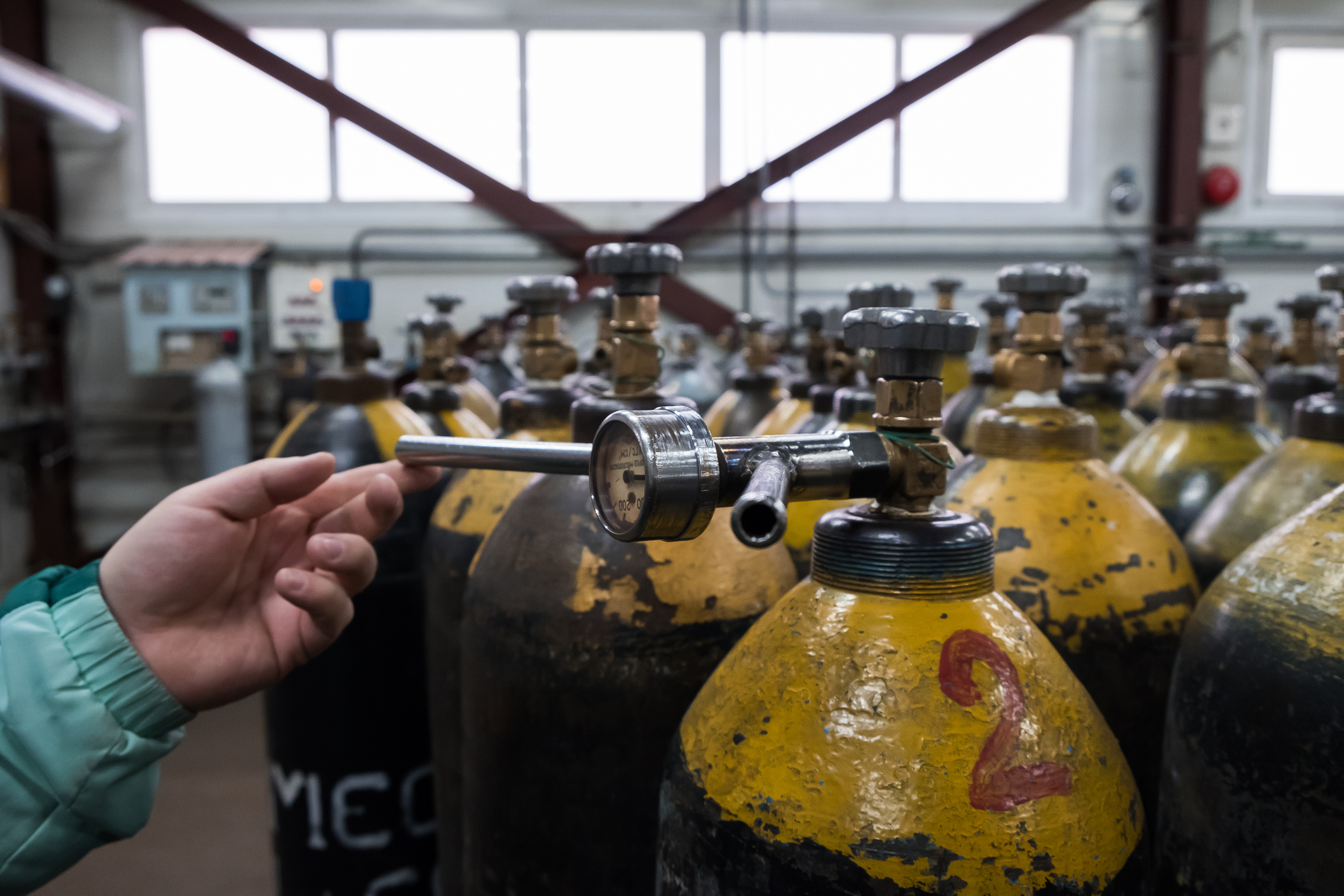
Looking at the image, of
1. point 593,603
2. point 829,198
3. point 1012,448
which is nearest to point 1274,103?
point 829,198

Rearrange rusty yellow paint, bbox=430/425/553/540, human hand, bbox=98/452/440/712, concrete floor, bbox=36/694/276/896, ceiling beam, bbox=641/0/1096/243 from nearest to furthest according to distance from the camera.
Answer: human hand, bbox=98/452/440/712 < rusty yellow paint, bbox=430/425/553/540 < concrete floor, bbox=36/694/276/896 < ceiling beam, bbox=641/0/1096/243

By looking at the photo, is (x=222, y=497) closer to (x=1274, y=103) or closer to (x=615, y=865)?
(x=615, y=865)

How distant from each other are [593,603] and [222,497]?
32cm

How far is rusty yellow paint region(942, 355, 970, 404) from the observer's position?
2.07 metres

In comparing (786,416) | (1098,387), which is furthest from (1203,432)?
(786,416)

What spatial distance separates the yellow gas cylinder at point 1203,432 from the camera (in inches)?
45.3

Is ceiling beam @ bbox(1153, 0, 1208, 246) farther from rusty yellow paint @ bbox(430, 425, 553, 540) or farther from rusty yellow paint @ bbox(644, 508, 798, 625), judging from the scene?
rusty yellow paint @ bbox(644, 508, 798, 625)

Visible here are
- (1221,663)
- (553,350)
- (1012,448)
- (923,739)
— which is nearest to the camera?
(923,739)

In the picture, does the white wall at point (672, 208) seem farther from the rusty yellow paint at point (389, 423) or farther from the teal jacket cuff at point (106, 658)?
the teal jacket cuff at point (106, 658)

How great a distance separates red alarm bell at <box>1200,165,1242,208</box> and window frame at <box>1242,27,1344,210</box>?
0.26 metres

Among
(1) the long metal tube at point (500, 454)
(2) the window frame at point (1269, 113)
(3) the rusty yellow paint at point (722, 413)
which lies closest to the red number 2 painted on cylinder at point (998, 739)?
(1) the long metal tube at point (500, 454)

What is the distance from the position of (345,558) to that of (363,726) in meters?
0.65

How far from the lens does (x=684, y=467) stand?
0.50 m

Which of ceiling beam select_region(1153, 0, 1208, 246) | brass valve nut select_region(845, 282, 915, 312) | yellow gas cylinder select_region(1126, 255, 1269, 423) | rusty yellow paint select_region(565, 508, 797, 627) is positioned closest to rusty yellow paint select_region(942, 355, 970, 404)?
yellow gas cylinder select_region(1126, 255, 1269, 423)
